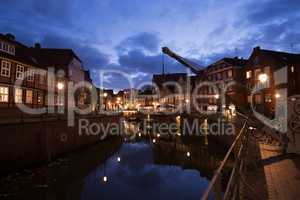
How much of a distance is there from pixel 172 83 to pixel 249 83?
5189cm

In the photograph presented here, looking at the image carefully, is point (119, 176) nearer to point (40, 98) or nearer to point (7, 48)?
point (7, 48)

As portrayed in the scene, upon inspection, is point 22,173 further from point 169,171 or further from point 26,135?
point 169,171

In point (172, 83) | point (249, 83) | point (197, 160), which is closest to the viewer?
point (197, 160)

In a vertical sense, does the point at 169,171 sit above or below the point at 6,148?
below

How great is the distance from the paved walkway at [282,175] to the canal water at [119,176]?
7915mm

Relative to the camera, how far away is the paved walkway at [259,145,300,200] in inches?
277

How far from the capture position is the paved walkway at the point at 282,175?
704 cm

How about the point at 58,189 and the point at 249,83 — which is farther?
the point at 249,83

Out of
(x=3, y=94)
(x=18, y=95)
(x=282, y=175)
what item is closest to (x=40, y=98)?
(x=18, y=95)

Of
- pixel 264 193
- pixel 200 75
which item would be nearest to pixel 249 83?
→ pixel 200 75

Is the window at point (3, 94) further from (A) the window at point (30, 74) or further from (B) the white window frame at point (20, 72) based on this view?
(A) the window at point (30, 74)

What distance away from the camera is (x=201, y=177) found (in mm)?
22625

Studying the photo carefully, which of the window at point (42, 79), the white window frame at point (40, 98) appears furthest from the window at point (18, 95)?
the window at point (42, 79)

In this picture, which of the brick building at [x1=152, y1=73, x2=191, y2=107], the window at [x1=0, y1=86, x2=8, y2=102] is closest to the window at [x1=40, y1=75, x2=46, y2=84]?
the window at [x1=0, y1=86, x2=8, y2=102]
